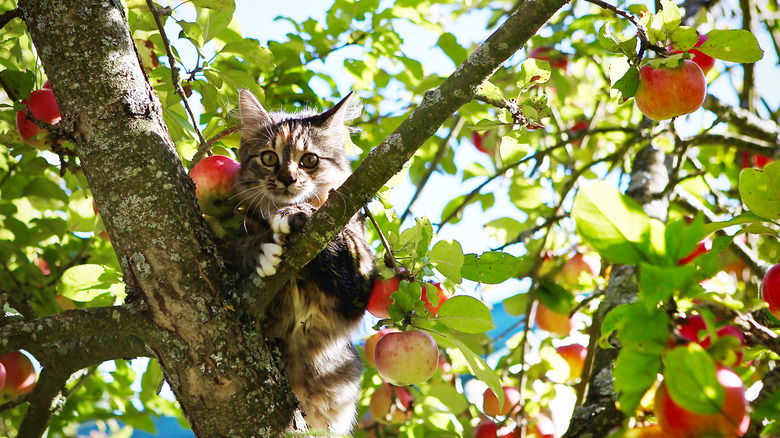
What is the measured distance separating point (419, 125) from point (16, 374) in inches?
76.8

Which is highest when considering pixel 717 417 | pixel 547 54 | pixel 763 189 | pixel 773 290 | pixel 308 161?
pixel 547 54

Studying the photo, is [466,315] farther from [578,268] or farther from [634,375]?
[578,268]

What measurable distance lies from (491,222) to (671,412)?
2.02 m

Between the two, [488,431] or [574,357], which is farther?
[574,357]

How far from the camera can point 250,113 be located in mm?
2430

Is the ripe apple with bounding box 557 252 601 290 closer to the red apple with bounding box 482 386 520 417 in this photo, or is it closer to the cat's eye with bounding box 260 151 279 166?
the red apple with bounding box 482 386 520 417

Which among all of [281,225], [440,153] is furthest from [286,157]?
[440,153]

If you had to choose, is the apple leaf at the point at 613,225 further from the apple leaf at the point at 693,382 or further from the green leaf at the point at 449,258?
the green leaf at the point at 449,258

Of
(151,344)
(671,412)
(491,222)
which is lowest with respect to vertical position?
(671,412)

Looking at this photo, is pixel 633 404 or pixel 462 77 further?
pixel 462 77

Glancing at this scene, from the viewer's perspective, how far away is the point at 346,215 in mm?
1498

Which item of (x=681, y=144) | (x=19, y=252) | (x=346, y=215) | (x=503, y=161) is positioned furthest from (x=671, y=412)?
(x=19, y=252)

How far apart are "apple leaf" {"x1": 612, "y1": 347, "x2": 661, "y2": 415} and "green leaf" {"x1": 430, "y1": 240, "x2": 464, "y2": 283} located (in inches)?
28.6

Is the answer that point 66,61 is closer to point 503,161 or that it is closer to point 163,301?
point 163,301
